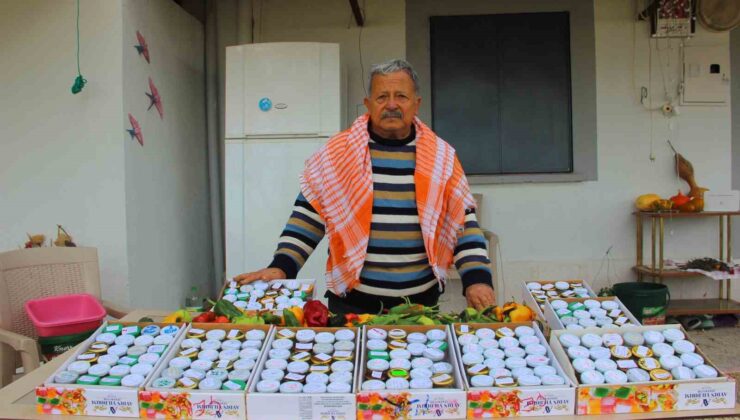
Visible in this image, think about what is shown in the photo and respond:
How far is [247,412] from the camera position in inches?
50.0

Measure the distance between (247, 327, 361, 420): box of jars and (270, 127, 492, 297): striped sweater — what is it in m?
0.61

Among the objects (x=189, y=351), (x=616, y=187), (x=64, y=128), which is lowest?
(x=189, y=351)

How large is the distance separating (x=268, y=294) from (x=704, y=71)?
4.56 meters

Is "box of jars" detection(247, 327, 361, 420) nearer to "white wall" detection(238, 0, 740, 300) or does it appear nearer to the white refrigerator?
the white refrigerator

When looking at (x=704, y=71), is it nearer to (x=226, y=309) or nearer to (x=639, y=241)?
(x=639, y=241)

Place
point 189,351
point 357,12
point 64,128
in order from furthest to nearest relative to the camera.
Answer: point 357,12, point 64,128, point 189,351

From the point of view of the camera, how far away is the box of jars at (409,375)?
49.4 inches

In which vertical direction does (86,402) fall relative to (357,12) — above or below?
below

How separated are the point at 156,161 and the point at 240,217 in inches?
28.1

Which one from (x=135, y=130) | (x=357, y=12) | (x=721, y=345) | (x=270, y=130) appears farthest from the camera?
(x=357, y=12)

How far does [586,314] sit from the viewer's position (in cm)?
166

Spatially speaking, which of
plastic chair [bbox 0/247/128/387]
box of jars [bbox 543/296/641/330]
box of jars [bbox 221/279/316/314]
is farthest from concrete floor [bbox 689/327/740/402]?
plastic chair [bbox 0/247/128/387]

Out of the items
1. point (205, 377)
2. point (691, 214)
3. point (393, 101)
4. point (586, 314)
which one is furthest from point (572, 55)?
point (205, 377)

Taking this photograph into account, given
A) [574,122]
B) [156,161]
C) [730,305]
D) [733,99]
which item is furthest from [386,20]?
[730,305]
